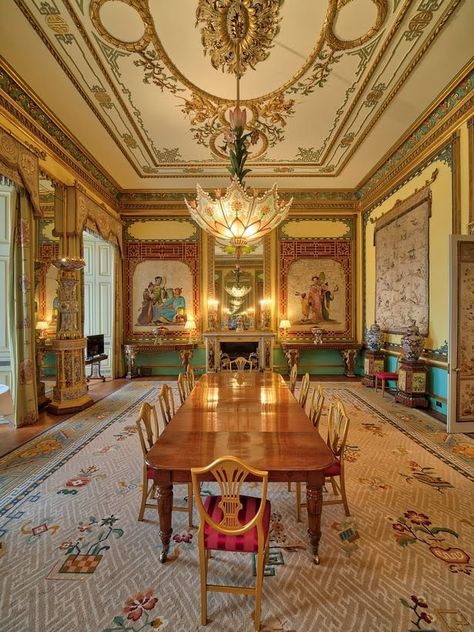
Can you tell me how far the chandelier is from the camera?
336 centimetres

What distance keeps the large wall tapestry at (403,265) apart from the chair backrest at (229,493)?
196 inches

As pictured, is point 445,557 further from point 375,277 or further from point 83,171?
point 83,171

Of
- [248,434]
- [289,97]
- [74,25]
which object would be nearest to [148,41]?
[74,25]

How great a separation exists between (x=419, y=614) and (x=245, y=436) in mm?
1307

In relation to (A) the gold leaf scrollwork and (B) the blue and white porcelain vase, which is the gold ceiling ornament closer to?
(A) the gold leaf scrollwork

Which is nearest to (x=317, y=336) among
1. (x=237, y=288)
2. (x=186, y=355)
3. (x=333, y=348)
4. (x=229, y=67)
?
(x=333, y=348)

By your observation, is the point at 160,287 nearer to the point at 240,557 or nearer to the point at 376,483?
the point at 376,483

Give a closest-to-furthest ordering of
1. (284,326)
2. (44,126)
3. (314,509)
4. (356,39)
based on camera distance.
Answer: (314,509) → (356,39) → (44,126) → (284,326)

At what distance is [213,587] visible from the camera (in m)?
1.64

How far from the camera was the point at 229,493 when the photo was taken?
1.60 meters

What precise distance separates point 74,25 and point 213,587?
5.29m

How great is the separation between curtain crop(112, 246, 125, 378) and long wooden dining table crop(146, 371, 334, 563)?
5.56 metres

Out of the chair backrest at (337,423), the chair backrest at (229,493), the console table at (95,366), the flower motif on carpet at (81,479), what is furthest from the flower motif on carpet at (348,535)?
the console table at (95,366)

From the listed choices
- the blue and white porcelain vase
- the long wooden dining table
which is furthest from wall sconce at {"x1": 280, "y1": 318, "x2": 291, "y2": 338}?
the long wooden dining table
